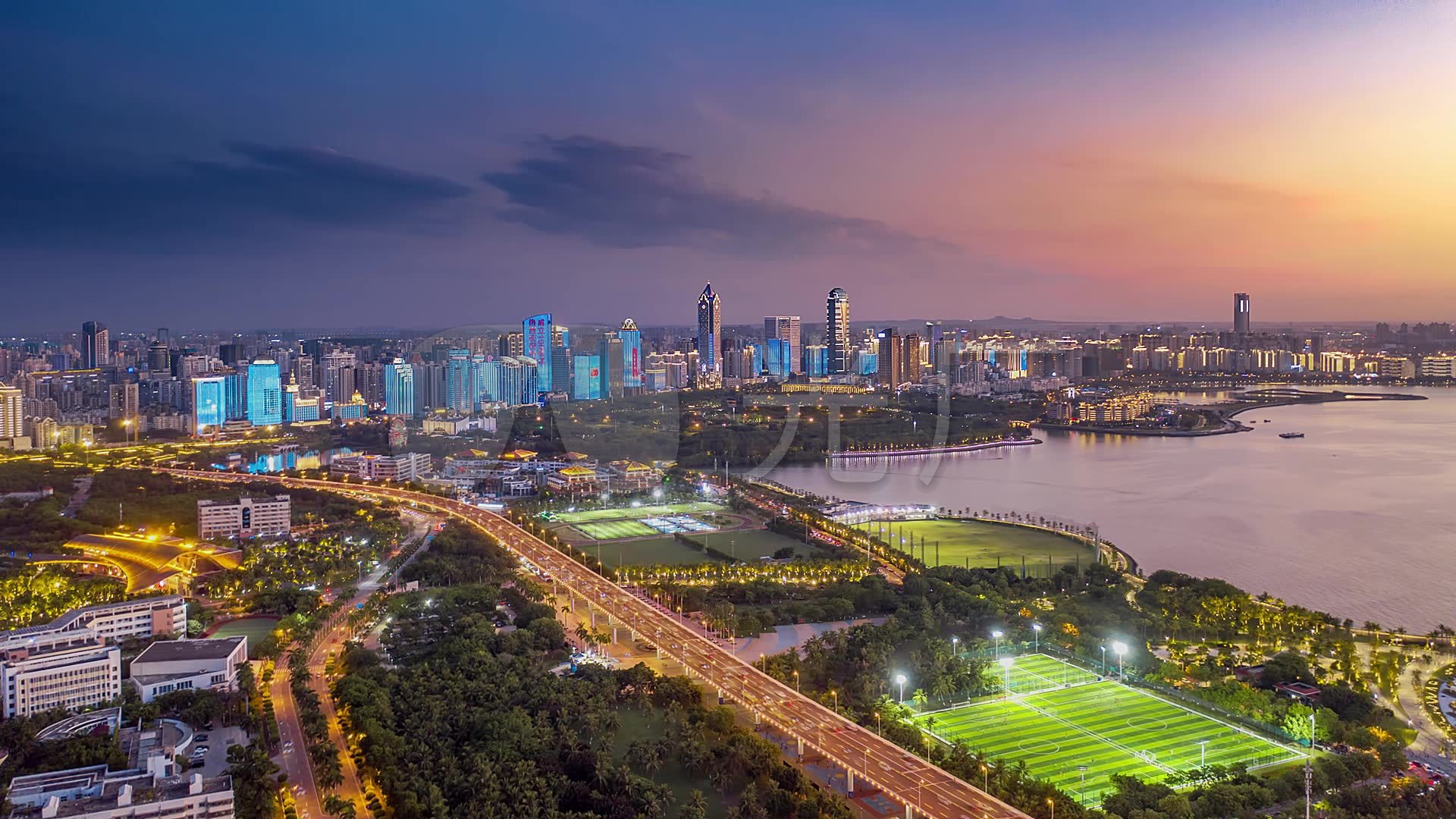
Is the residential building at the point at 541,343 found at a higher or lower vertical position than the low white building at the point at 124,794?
higher

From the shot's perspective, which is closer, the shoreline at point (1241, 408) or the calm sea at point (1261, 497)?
the calm sea at point (1261, 497)

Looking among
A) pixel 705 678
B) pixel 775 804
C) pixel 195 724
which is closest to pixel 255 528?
pixel 195 724

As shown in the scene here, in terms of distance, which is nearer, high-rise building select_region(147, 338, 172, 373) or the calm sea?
the calm sea

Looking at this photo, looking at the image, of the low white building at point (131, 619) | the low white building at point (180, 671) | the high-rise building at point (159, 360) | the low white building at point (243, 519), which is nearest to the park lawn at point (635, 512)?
the low white building at point (243, 519)

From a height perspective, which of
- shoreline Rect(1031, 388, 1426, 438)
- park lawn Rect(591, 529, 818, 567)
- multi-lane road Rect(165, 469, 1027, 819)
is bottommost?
multi-lane road Rect(165, 469, 1027, 819)

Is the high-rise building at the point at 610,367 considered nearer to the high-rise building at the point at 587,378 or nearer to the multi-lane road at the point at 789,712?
the high-rise building at the point at 587,378

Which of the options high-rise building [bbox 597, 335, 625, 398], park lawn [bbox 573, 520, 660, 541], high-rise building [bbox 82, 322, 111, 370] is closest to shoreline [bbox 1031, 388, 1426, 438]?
high-rise building [bbox 597, 335, 625, 398]

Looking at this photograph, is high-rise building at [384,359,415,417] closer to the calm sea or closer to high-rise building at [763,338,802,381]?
the calm sea
